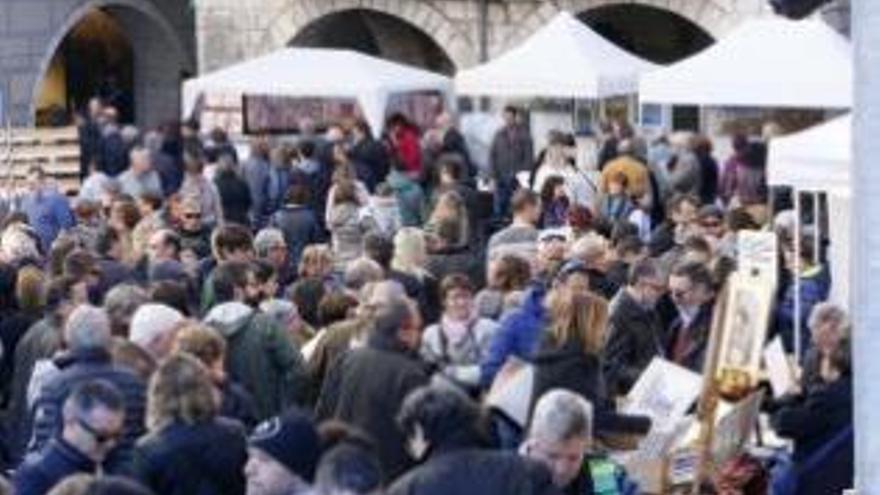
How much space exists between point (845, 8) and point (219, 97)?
7.32 metres

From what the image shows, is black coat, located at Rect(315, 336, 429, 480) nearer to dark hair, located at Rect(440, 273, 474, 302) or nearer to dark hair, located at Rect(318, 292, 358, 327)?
dark hair, located at Rect(440, 273, 474, 302)

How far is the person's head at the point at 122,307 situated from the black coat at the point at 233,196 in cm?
891

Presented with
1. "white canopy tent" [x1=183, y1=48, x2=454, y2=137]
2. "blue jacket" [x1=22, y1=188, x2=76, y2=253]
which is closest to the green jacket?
"blue jacket" [x1=22, y1=188, x2=76, y2=253]

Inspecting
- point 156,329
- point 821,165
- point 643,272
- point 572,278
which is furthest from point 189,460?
point 821,165

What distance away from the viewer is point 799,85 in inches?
665

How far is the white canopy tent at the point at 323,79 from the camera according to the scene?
76.0 ft

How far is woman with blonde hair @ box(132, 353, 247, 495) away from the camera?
829cm

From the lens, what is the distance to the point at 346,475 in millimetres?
7156

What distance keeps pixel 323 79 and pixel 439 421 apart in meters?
15.8

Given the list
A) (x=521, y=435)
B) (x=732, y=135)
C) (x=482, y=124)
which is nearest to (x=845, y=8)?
(x=732, y=135)

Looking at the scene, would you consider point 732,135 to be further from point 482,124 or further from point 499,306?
point 499,306

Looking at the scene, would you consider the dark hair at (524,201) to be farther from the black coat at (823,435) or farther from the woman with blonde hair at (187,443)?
the woman with blonde hair at (187,443)

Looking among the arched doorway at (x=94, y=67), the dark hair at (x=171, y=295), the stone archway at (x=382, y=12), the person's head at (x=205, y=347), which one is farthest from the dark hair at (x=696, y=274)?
the arched doorway at (x=94, y=67)

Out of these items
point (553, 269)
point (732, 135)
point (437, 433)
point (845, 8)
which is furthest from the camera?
point (732, 135)
